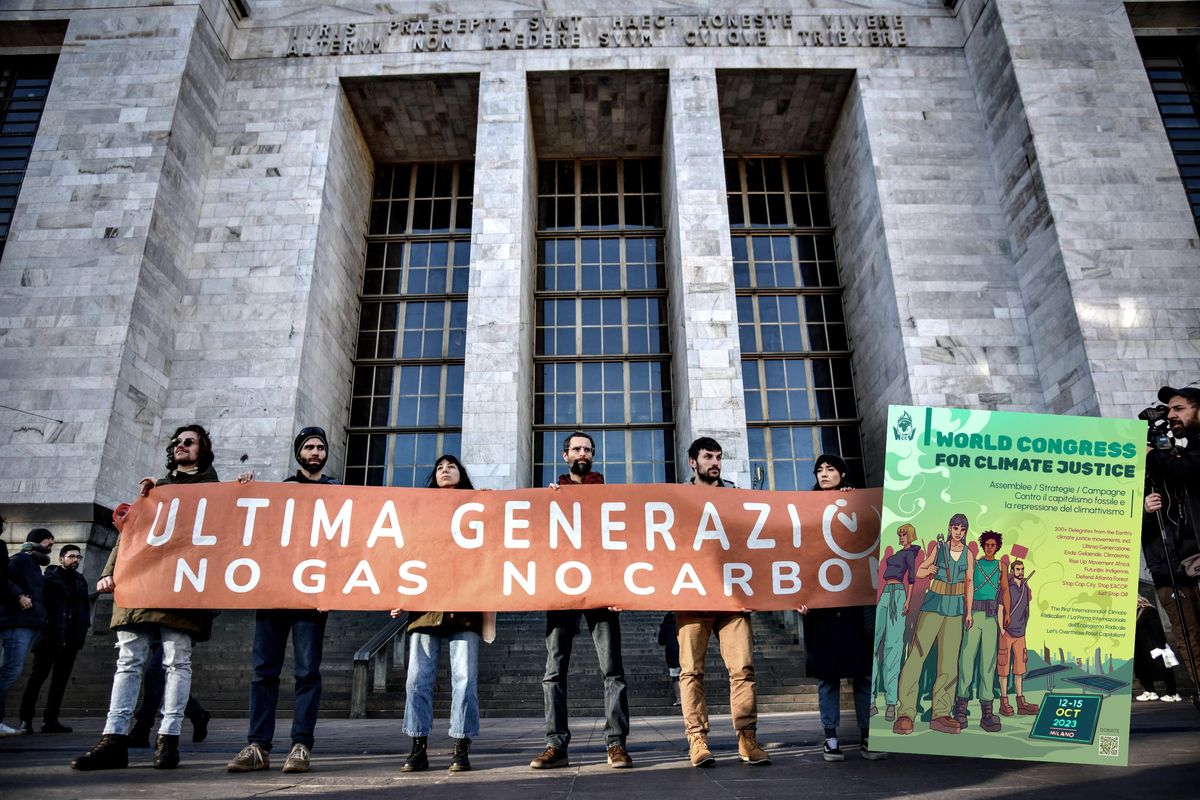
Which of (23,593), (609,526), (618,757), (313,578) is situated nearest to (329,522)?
(313,578)

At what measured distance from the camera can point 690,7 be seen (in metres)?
18.7

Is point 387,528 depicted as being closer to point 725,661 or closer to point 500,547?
point 500,547

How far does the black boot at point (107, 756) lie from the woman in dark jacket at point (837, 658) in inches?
166

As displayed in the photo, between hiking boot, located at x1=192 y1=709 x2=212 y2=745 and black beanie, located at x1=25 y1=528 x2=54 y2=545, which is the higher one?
black beanie, located at x1=25 y1=528 x2=54 y2=545

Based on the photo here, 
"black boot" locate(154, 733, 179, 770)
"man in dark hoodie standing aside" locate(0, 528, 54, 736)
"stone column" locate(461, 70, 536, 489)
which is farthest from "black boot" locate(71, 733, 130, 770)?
"stone column" locate(461, 70, 536, 489)

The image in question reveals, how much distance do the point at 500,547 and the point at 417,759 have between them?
1414 mm

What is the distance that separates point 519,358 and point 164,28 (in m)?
11.1

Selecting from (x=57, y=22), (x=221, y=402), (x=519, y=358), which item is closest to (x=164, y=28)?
(x=57, y=22)

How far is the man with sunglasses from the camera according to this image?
442 cm

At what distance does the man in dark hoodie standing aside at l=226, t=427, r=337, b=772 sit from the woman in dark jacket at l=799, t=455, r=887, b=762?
3.15 meters

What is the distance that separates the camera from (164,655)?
15.7 feet

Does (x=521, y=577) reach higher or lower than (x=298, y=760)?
higher

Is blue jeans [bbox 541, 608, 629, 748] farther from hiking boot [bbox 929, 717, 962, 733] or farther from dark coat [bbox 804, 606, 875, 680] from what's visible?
hiking boot [bbox 929, 717, 962, 733]

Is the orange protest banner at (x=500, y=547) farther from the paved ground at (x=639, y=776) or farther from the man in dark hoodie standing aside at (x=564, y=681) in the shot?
the paved ground at (x=639, y=776)
